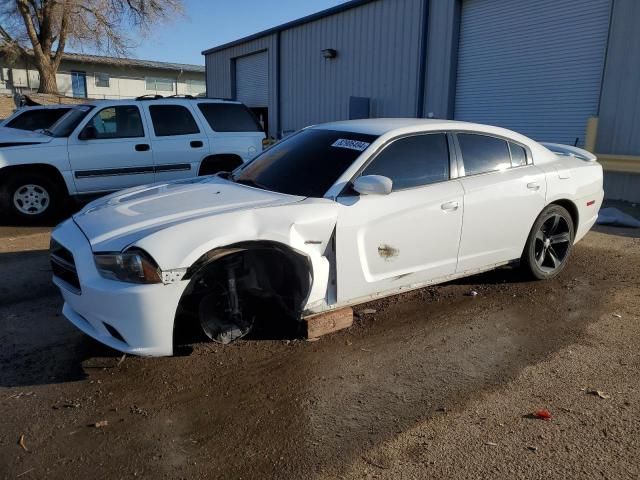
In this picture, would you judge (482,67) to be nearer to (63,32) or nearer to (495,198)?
(495,198)

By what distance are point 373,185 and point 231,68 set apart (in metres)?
22.2

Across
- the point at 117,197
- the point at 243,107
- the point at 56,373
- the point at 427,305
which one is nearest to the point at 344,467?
the point at 56,373

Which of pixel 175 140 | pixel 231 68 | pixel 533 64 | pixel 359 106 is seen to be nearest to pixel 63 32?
pixel 231 68

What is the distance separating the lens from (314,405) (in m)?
3.14

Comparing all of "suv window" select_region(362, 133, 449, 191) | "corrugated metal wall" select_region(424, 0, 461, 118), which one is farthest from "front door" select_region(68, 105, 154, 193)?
"corrugated metal wall" select_region(424, 0, 461, 118)

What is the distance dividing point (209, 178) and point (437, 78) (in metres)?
10.5

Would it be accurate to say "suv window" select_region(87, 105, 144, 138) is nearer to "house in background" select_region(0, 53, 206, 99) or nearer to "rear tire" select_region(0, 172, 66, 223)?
"rear tire" select_region(0, 172, 66, 223)

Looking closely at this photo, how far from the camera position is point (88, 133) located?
804 cm

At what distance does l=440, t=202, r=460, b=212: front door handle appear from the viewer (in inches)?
167

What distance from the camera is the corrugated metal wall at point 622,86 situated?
9.68 meters

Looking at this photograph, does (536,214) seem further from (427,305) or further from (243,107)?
(243,107)

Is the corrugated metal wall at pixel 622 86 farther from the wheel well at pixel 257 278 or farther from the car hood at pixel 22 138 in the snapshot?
the car hood at pixel 22 138

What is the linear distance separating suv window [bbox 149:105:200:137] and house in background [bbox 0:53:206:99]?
31025mm

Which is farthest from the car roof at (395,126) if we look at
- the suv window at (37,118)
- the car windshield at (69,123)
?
the suv window at (37,118)
